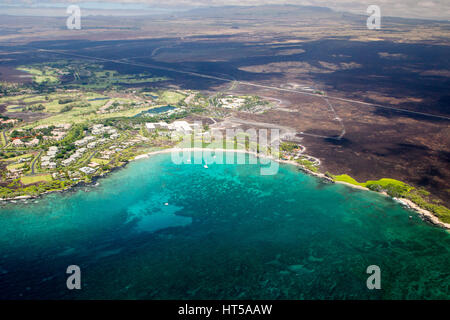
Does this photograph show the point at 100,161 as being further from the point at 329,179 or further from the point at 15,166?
the point at 329,179

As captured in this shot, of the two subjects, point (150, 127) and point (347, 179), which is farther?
point (150, 127)

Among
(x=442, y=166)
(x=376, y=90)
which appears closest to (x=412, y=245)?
(x=442, y=166)

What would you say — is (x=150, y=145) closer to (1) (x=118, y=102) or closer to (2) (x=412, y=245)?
(1) (x=118, y=102)
